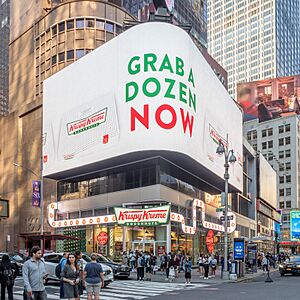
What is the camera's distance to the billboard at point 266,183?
80.4m

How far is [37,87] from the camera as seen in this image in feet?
200

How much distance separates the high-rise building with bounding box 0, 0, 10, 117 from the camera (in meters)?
113

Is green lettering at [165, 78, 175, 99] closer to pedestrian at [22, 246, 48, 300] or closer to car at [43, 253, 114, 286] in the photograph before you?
car at [43, 253, 114, 286]

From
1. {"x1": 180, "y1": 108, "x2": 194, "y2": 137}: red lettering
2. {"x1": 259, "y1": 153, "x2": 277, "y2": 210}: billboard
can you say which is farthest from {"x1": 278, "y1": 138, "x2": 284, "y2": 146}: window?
{"x1": 180, "y1": 108, "x2": 194, "y2": 137}: red lettering

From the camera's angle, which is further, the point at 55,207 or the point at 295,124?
the point at 295,124

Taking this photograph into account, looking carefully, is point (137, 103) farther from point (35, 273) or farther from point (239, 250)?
point (35, 273)

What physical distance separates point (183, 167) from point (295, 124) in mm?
89770

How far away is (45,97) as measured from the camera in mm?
53500

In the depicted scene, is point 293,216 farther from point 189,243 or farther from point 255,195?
point 189,243

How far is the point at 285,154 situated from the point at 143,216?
99210mm

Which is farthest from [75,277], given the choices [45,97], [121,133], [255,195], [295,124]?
[295,124]

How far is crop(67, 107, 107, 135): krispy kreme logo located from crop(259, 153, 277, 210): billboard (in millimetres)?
38845

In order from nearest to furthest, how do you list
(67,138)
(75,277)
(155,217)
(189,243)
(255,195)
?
(75,277) < (155,217) < (189,243) < (67,138) < (255,195)

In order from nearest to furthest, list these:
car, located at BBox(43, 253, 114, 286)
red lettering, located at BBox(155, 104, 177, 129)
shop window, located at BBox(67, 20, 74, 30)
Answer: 1. car, located at BBox(43, 253, 114, 286)
2. red lettering, located at BBox(155, 104, 177, 129)
3. shop window, located at BBox(67, 20, 74, 30)
